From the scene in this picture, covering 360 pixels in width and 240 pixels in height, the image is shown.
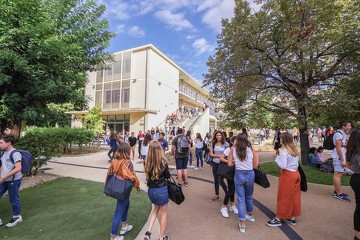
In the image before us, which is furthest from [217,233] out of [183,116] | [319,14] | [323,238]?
[183,116]

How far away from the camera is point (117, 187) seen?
3369 millimetres

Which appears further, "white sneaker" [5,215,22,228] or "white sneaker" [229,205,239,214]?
"white sneaker" [229,205,239,214]

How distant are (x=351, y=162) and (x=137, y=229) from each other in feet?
12.5

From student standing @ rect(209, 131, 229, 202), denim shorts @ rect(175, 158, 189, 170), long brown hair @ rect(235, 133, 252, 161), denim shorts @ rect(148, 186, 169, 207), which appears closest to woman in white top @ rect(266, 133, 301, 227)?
long brown hair @ rect(235, 133, 252, 161)

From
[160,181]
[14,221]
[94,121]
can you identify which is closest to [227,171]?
[160,181]

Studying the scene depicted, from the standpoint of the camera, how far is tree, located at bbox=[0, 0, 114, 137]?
5.93 metres

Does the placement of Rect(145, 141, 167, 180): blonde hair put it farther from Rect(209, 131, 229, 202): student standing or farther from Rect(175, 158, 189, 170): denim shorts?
Rect(175, 158, 189, 170): denim shorts

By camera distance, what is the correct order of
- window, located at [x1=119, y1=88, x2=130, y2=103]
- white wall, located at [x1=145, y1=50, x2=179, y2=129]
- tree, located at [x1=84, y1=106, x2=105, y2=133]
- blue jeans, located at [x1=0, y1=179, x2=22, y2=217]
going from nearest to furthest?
blue jeans, located at [x1=0, y1=179, x2=22, y2=217] → tree, located at [x1=84, y1=106, x2=105, y2=133] → white wall, located at [x1=145, y1=50, x2=179, y2=129] → window, located at [x1=119, y1=88, x2=130, y2=103]

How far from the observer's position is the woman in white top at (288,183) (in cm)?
388

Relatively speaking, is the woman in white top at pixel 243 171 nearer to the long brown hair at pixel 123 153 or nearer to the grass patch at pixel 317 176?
the long brown hair at pixel 123 153

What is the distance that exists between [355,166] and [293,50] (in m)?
5.58

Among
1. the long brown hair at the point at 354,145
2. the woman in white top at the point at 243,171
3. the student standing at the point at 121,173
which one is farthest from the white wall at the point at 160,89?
the long brown hair at the point at 354,145

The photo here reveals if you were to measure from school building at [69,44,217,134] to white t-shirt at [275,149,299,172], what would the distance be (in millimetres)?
19465

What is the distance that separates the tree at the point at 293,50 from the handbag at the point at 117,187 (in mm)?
6784
